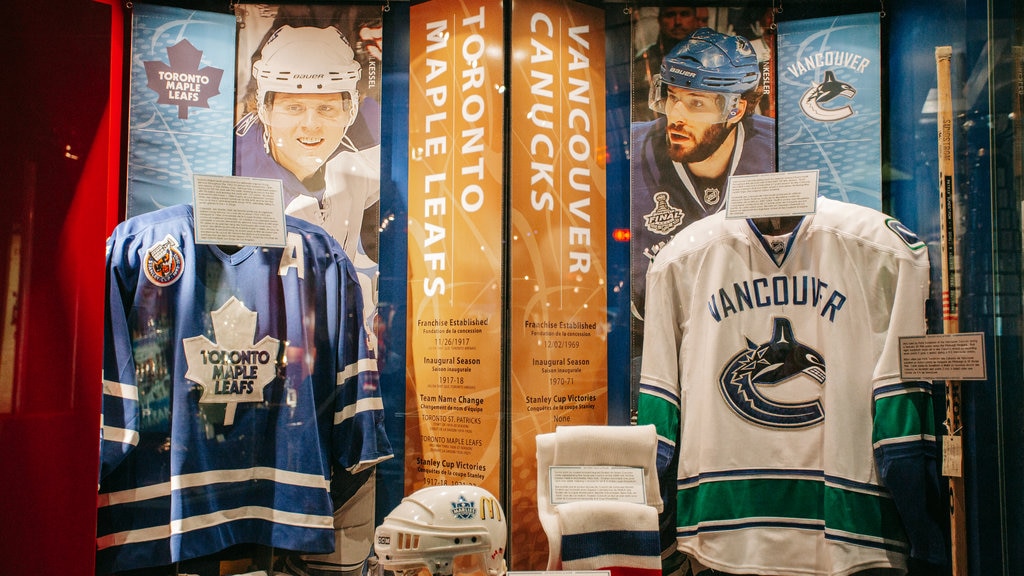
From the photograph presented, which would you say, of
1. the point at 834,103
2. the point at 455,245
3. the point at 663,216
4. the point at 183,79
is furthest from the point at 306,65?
the point at 834,103

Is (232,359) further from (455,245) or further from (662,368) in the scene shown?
(662,368)

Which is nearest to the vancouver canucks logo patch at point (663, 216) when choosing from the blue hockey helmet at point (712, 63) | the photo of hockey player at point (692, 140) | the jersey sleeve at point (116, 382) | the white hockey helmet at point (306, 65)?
the photo of hockey player at point (692, 140)

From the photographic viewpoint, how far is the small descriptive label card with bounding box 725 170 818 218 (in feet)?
7.83

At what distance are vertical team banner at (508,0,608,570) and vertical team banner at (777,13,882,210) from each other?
0.67 m

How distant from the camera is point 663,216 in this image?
2.64m

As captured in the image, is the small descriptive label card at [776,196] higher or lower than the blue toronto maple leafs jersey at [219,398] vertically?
higher

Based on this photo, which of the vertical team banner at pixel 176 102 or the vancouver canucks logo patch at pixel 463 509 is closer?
the vancouver canucks logo patch at pixel 463 509

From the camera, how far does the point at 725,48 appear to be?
2654mm

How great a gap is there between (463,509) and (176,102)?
169 cm

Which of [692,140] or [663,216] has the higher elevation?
[692,140]

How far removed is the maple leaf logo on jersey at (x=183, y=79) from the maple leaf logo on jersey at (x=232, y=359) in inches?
28.8

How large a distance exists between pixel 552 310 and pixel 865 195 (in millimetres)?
1161

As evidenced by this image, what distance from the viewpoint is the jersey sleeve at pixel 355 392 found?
245 centimetres

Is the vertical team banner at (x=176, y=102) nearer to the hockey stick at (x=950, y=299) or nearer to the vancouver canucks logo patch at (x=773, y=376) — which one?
the vancouver canucks logo patch at (x=773, y=376)
